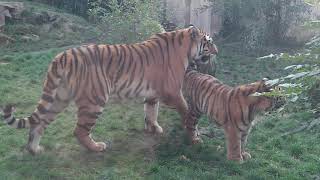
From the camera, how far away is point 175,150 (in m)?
5.22

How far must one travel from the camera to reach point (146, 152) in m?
5.18

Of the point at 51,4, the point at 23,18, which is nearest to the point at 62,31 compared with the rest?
the point at 23,18

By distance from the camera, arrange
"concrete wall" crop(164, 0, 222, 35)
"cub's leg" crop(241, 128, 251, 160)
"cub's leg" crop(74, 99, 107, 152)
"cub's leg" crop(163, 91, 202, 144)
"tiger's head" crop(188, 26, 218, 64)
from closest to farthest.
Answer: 1. "cub's leg" crop(74, 99, 107, 152)
2. "cub's leg" crop(241, 128, 251, 160)
3. "cub's leg" crop(163, 91, 202, 144)
4. "tiger's head" crop(188, 26, 218, 64)
5. "concrete wall" crop(164, 0, 222, 35)

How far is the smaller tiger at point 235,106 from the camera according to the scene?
4773mm

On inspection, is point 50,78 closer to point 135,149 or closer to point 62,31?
point 135,149

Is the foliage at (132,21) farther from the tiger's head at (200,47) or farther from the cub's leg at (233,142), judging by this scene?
the cub's leg at (233,142)

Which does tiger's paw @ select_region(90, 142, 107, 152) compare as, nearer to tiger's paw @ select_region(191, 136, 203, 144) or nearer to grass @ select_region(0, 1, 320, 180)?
grass @ select_region(0, 1, 320, 180)

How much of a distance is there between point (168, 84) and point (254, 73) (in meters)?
3.68

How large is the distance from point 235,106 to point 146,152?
107cm

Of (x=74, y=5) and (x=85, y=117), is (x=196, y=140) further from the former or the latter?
(x=74, y=5)

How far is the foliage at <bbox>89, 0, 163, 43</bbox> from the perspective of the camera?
28.1 ft

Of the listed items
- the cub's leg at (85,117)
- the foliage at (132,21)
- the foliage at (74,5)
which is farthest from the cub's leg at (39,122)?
the foliage at (74,5)

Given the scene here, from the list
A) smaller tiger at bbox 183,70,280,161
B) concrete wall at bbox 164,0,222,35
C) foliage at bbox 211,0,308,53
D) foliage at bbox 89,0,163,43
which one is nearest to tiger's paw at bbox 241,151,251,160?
smaller tiger at bbox 183,70,280,161

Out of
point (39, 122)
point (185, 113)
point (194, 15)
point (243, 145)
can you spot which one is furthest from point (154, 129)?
point (194, 15)
